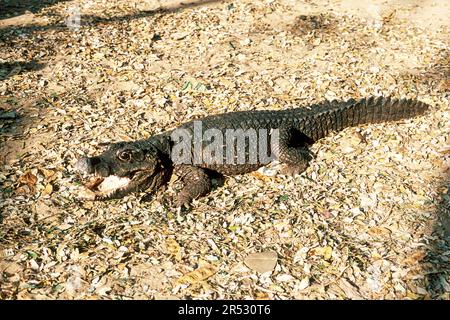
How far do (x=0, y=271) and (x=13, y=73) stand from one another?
400 cm

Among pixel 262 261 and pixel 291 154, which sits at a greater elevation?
pixel 291 154

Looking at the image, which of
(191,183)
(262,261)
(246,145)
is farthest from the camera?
(246,145)

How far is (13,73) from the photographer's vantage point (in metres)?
6.81

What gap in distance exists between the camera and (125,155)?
4.56 metres

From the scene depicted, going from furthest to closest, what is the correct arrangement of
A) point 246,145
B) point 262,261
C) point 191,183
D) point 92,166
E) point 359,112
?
point 359,112, point 246,145, point 191,183, point 92,166, point 262,261

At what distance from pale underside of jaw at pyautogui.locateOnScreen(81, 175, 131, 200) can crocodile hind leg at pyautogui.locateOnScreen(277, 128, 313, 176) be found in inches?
67.3

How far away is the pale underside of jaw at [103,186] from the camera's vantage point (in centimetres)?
449

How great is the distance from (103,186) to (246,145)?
5.27 feet

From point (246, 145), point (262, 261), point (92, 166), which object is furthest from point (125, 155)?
point (262, 261)

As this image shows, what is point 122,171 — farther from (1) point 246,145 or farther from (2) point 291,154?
(2) point 291,154

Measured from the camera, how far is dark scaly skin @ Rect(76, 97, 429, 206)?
457 centimetres

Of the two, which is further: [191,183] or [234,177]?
[234,177]

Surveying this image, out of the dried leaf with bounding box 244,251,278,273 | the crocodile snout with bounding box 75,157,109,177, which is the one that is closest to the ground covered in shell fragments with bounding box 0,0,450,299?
the dried leaf with bounding box 244,251,278,273

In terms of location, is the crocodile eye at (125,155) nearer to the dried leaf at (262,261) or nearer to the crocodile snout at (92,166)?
the crocodile snout at (92,166)
